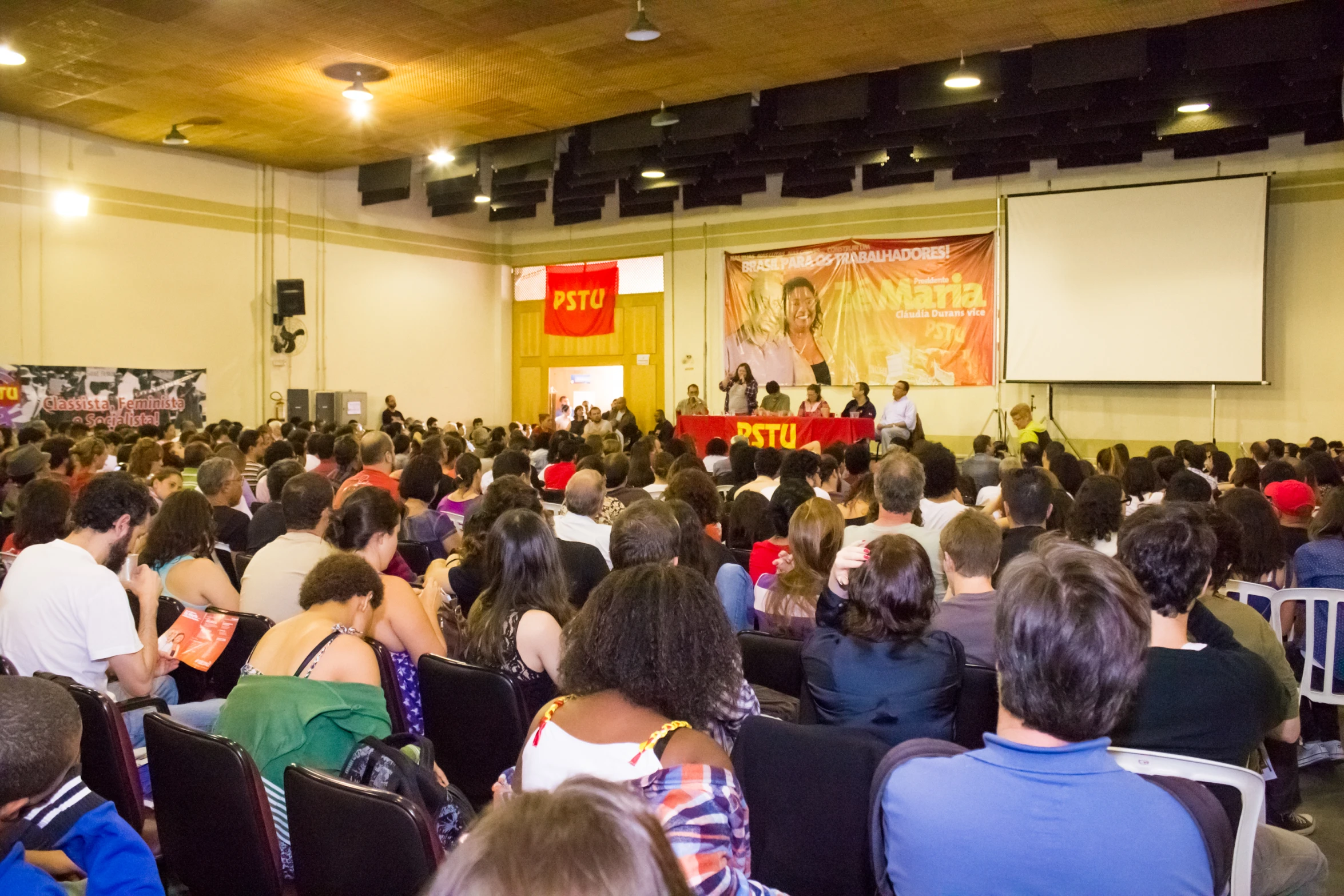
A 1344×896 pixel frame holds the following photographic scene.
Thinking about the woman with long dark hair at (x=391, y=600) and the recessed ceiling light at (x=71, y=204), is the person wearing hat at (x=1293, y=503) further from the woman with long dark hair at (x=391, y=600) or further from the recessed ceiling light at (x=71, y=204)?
the recessed ceiling light at (x=71, y=204)

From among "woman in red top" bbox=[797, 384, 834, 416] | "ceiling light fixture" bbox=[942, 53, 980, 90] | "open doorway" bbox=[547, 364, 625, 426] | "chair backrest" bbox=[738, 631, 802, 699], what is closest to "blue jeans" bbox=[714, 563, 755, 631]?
"chair backrest" bbox=[738, 631, 802, 699]

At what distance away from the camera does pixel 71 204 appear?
11.8 metres

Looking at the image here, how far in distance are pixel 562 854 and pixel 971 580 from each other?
2602 mm

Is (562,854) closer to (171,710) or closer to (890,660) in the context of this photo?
(890,660)

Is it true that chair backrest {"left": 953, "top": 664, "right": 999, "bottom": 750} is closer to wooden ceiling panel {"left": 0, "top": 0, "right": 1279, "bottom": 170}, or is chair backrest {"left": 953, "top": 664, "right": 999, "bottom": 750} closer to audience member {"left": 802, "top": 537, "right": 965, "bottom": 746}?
audience member {"left": 802, "top": 537, "right": 965, "bottom": 746}

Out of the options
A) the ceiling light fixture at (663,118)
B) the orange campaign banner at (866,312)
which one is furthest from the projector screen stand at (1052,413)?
the ceiling light fixture at (663,118)

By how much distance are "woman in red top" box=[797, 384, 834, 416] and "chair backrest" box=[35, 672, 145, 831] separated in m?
10.6

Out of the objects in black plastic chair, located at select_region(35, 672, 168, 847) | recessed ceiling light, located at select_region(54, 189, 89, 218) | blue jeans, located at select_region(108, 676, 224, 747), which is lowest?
blue jeans, located at select_region(108, 676, 224, 747)

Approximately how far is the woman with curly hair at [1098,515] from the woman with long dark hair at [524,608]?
6.61ft

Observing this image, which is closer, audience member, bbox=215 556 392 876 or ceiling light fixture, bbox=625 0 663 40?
audience member, bbox=215 556 392 876

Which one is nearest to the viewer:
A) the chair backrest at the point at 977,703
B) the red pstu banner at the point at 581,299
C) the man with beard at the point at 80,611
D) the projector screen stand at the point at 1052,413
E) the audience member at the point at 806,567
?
the chair backrest at the point at 977,703

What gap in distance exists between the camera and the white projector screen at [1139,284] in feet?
35.8

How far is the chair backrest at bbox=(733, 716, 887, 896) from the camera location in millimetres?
2059

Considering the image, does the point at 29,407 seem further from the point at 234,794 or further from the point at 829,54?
the point at 234,794
